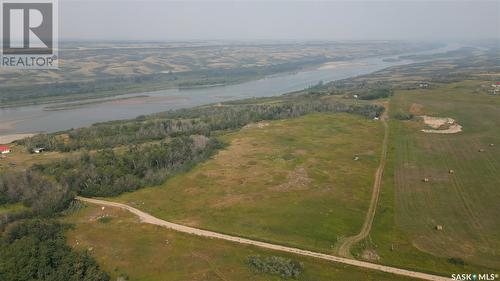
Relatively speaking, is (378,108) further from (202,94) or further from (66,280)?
(66,280)

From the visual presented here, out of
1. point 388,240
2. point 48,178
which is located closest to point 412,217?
point 388,240

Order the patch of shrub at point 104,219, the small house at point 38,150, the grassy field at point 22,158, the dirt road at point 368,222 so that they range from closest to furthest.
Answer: the dirt road at point 368,222
the patch of shrub at point 104,219
the grassy field at point 22,158
the small house at point 38,150

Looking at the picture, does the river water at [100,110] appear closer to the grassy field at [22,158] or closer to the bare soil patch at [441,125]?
the grassy field at [22,158]

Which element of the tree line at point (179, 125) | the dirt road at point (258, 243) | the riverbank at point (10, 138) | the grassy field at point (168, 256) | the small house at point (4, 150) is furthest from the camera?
the riverbank at point (10, 138)

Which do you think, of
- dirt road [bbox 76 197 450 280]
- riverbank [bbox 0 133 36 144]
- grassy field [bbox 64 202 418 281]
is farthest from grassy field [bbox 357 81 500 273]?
riverbank [bbox 0 133 36 144]

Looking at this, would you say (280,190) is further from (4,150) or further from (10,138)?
(10,138)

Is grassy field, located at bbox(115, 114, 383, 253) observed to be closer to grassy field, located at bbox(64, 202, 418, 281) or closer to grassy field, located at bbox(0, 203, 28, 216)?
grassy field, located at bbox(64, 202, 418, 281)

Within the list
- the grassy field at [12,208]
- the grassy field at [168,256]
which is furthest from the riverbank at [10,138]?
the grassy field at [168,256]
